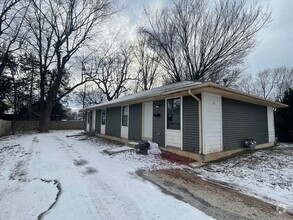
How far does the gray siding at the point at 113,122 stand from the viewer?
12.0 metres

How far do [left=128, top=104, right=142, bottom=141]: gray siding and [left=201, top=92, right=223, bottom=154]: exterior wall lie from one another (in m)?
4.01

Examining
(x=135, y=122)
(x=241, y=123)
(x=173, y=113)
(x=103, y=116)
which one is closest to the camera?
(x=173, y=113)

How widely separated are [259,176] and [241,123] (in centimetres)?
389

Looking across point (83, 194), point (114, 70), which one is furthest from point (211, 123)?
point (114, 70)

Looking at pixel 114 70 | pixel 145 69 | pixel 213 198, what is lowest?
pixel 213 198

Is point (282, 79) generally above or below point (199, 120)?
above

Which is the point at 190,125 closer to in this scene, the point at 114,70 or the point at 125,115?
the point at 125,115

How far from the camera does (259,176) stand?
5105 millimetres

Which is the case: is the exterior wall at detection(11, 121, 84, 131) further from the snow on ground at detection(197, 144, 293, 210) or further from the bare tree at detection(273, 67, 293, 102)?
the bare tree at detection(273, 67, 293, 102)

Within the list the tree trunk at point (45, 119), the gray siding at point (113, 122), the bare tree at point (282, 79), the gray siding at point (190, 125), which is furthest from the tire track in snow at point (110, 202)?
the bare tree at point (282, 79)

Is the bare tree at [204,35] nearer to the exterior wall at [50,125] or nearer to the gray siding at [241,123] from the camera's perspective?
the gray siding at [241,123]

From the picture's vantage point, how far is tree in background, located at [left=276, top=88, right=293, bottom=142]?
13.1m

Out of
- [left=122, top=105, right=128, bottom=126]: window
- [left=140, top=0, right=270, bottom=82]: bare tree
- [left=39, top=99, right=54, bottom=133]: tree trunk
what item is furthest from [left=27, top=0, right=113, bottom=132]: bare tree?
[left=122, top=105, right=128, bottom=126]: window

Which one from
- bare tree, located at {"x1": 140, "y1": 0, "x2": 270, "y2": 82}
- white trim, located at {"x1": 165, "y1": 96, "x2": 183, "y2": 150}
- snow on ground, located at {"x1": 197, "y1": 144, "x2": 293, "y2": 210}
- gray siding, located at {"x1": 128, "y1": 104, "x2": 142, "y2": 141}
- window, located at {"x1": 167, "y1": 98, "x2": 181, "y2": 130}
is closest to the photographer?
snow on ground, located at {"x1": 197, "y1": 144, "x2": 293, "y2": 210}
